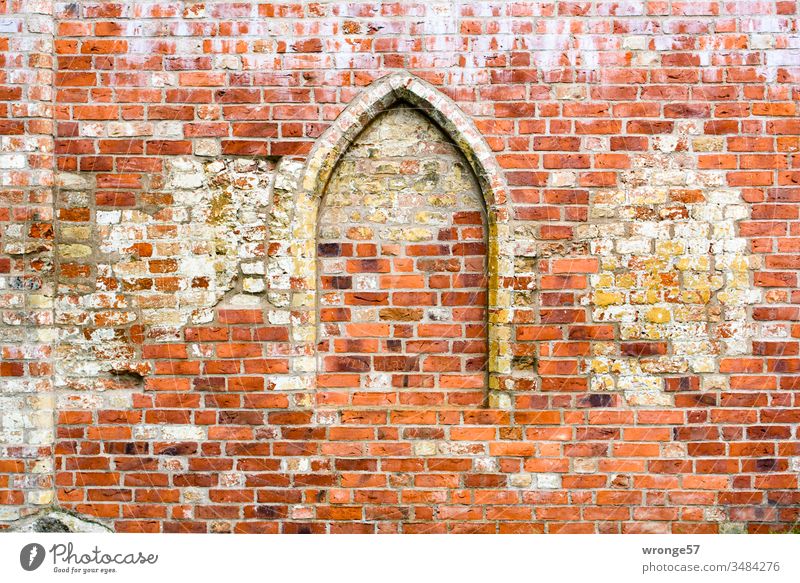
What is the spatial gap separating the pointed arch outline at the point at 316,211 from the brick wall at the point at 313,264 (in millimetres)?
12

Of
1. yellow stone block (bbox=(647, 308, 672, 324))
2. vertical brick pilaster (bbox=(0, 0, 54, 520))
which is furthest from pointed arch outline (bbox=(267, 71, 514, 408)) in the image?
vertical brick pilaster (bbox=(0, 0, 54, 520))

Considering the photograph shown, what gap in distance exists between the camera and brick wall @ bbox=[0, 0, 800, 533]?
2863 mm

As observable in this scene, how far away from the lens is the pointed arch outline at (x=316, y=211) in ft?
9.44

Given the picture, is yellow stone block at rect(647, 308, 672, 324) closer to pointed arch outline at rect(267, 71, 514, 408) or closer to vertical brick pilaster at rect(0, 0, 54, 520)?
pointed arch outline at rect(267, 71, 514, 408)

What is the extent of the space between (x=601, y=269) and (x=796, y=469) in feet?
3.99

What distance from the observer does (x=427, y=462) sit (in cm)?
288

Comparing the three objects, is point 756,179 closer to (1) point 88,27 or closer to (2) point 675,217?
(2) point 675,217
